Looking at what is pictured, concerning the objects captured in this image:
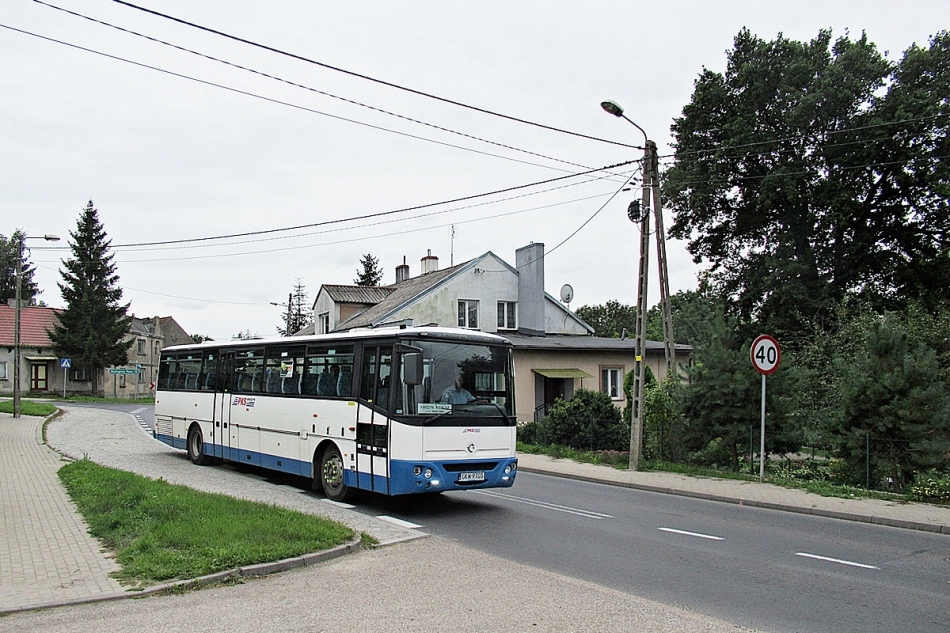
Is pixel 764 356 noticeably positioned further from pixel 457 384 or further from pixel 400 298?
pixel 400 298

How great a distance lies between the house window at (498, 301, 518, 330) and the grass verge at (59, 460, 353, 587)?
90.1 feet

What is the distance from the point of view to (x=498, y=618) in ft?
20.3

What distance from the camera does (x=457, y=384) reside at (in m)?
11.4

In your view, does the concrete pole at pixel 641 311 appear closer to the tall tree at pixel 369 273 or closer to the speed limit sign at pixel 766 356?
the speed limit sign at pixel 766 356

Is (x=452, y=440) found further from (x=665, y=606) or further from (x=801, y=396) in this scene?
(x=801, y=396)

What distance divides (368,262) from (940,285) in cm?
6282

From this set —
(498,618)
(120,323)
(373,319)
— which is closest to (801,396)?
(498,618)

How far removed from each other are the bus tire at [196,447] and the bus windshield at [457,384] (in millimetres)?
8725

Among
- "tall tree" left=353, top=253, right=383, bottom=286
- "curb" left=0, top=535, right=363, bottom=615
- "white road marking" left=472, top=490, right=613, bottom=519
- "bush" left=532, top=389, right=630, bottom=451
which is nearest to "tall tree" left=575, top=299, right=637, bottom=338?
"tall tree" left=353, top=253, right=383, bottom=286

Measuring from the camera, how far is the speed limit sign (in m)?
15.3

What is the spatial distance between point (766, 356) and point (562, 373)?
1416cm

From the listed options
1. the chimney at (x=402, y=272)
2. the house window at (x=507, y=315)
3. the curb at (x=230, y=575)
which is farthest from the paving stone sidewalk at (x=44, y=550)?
the chimney at (x=402, y=272)

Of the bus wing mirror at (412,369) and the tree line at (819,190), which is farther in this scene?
the tree line at (819,190)

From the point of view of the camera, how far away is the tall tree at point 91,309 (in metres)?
59.1
